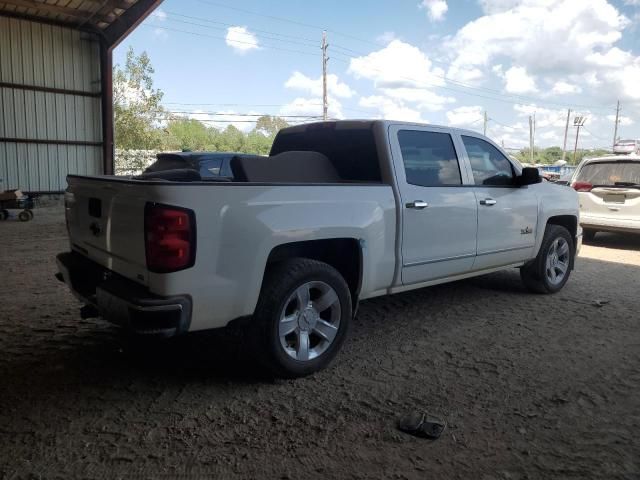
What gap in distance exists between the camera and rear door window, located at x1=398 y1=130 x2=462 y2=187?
423 cm

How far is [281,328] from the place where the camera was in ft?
11.1

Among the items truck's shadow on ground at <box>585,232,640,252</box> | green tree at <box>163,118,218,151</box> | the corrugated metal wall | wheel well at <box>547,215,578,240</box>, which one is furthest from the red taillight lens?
green tree at <box>163,118,218,151</box>

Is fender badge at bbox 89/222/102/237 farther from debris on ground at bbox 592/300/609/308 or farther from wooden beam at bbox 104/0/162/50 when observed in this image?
wooden beam at bbox 104/0/162/50

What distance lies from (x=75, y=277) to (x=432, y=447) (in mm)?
2639

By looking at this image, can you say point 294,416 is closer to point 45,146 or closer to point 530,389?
point 530,389

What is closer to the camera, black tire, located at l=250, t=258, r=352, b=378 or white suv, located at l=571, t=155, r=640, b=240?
black tire, located at l=250, t=258, r=352, b=378

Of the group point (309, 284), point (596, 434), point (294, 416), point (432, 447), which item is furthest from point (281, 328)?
point (596, 434)

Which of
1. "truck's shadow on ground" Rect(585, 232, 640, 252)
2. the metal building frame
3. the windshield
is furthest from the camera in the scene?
the metal building frame

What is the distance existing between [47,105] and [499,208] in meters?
14.5

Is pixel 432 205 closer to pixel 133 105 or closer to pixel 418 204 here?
pixel 418 204

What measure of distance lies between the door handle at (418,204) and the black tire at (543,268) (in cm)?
222

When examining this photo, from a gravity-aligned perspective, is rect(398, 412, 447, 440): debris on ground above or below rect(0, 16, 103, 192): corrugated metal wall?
below

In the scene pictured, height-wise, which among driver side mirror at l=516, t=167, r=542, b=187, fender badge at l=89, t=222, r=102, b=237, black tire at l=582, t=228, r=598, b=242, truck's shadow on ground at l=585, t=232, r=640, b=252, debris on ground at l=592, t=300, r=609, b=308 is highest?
driver side mirror at l=516, t=167, r=542, b=187

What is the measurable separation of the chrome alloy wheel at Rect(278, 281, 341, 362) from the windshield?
786cm
